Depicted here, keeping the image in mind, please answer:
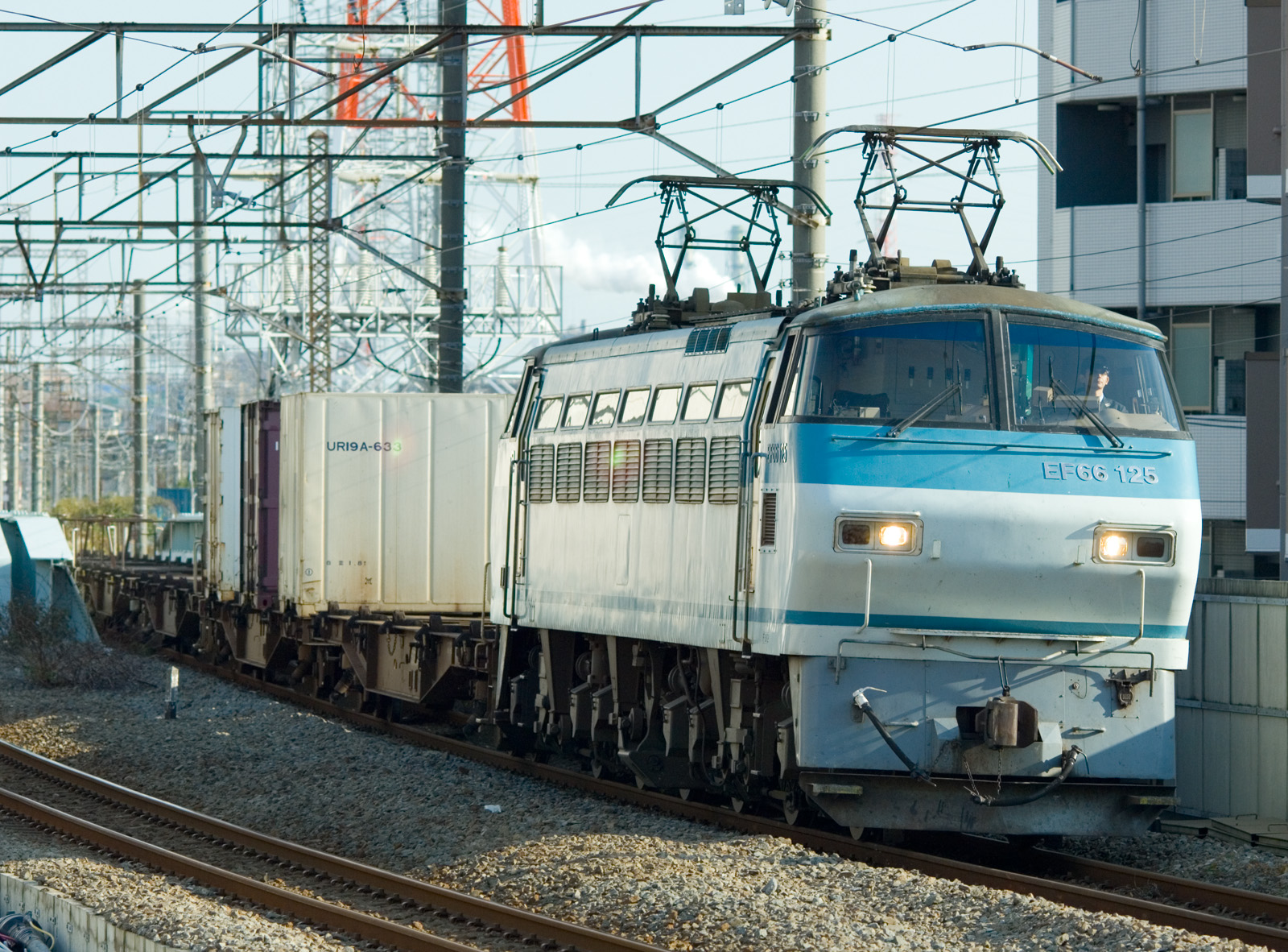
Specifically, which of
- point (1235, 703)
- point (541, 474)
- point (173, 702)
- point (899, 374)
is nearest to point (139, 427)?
point (173, 702)

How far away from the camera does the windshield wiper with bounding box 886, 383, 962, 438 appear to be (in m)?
11.2

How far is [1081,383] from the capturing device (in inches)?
457

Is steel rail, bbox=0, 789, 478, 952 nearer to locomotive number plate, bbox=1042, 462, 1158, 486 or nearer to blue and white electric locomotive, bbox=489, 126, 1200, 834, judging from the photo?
blue and white electric locomotive, bbox=489, 126, 1200, 834

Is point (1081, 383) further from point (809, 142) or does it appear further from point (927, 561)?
point (809, 142)

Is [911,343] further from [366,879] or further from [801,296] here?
[366,879]

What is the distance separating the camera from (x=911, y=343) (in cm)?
1148

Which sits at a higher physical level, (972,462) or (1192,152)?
(1192,152)

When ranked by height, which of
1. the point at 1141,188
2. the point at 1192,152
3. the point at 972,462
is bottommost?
the point at 972,462

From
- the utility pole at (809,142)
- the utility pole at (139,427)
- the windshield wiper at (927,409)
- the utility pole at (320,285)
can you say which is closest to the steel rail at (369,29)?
the utility pole at (809,142)

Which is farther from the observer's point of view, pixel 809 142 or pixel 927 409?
pixel 809 142

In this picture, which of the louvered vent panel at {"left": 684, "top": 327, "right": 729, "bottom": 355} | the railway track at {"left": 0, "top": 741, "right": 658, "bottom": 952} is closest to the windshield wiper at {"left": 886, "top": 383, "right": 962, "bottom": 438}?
the louvered vent panel at {"left": 684, "top": 327, "right": 729, "bottom": 355}

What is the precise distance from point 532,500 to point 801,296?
9.10 feet

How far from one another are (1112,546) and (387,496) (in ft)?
37.5

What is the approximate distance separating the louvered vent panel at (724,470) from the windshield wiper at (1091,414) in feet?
6.76
